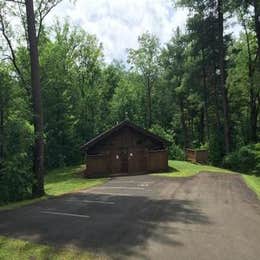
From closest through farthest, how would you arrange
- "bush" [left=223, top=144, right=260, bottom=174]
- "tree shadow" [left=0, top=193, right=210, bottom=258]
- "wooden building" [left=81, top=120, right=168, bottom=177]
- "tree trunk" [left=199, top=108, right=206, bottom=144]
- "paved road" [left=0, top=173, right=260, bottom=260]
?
1. "paved road" [left=0, top=173, right=260, bottom=260]
2. "tree shadow" [left=0, top=193, right=210, bottom=258]
3. "bush" [left=223, top=144, right=260, bottom=174]
4. "wooden building" [left=81, top=120, right=168, bottom=177]
5. "tree trunk" [left=199, top=108, right=206, bottom=144]

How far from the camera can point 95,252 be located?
7.99 metres

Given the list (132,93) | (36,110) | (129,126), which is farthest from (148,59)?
(36,110)

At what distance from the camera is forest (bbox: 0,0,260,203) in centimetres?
1861

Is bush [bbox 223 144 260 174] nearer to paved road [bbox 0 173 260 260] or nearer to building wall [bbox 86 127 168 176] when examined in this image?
building wall [bbox 86 127 168 176]

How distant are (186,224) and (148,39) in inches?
1776

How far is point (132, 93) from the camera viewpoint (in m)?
56.8

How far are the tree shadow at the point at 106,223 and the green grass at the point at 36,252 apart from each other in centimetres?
32

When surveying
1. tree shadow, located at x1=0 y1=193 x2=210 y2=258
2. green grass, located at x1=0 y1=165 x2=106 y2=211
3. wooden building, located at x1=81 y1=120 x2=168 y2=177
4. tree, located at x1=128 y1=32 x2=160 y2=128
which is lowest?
tree shadow, located at x1=0 y1=193 x2=210 y2=258

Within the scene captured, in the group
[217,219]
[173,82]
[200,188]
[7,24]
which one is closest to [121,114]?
[173,82]

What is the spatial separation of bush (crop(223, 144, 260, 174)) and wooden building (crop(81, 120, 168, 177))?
597 cm

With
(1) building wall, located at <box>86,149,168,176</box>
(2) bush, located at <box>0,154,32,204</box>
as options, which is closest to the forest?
(2) bush, located at <box>0,154,32,204</box>

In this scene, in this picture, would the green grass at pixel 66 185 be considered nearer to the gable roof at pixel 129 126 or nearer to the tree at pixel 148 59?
the gable roof at pixel 129 126

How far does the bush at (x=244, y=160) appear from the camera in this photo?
29397 mm

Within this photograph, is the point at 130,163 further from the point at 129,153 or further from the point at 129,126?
the point at 129,126
